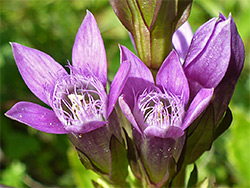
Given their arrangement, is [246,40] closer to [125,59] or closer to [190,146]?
[190,146]

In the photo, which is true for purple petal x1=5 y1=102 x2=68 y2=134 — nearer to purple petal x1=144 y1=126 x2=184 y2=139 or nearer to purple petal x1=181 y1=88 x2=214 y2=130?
purple petal x1=144 y1=126 x2=184 y2=139

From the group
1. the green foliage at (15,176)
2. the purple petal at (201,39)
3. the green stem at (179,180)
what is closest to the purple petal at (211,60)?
the purple petal at (201,39)

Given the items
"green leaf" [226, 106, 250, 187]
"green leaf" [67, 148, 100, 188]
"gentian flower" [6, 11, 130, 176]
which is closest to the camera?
"gentian flower" [6, 11, 130, 176]

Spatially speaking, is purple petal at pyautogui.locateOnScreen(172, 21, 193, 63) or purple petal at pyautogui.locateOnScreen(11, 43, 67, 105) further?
purple petal at pyautogui.locateOnScreen(172, 21, 193, 63)

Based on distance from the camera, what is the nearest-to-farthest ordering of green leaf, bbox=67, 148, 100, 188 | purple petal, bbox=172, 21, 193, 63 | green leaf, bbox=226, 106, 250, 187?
purple petal, bbox=172, 21, 193, 63 < green leaf, bbox=67, 148, 100, 188 < green leaf, bbox=226, 106, 250, 187

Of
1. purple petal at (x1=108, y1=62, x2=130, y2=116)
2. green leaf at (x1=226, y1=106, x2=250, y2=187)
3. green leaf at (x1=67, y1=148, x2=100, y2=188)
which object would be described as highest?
purple petal at (x1=108, y1=62, x2=130, y2=116)

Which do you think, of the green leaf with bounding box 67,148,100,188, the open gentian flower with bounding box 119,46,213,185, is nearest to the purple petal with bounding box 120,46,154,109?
the open gentian flower with bounding box 119,46,213,185

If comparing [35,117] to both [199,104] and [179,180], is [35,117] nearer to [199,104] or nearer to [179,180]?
[199,104]

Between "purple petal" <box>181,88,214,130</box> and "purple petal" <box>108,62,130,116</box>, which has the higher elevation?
"purple petal" <box>108,62,130,116</box>

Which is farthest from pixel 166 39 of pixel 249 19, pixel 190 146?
pixel 249 19
